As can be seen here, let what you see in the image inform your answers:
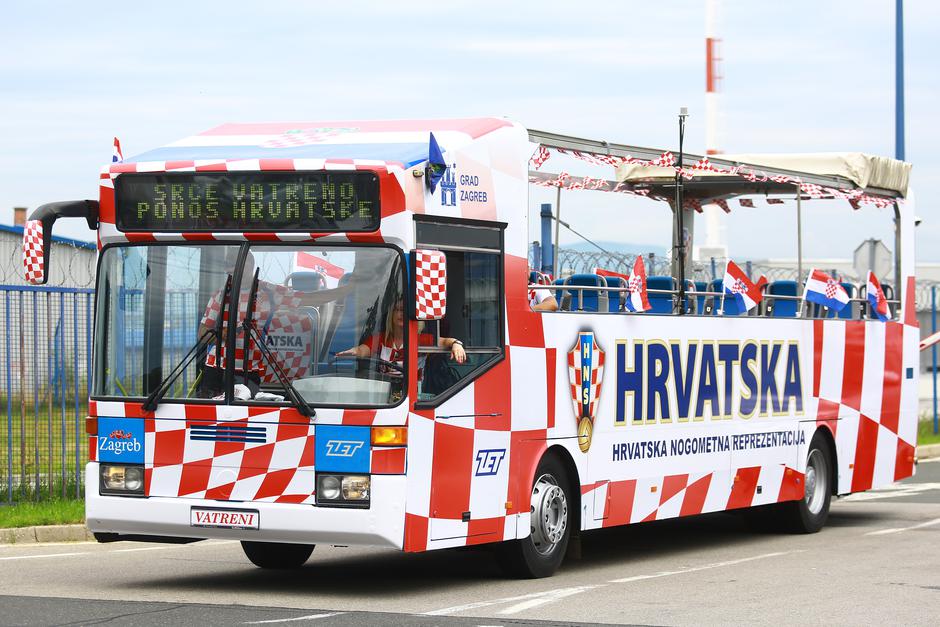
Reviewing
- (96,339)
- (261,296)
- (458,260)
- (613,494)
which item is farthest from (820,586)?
(96,339)

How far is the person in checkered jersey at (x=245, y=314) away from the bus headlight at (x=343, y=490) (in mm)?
792

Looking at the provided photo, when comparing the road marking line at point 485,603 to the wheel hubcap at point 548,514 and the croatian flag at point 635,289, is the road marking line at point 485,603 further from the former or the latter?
the croatian flag at point 635,289

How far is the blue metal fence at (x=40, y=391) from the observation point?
16.1 m

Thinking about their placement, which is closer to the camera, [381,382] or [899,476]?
[381,382]

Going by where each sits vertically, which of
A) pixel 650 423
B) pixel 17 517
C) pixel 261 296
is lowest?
pixel 17 517

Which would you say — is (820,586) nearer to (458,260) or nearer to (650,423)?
(650,423)

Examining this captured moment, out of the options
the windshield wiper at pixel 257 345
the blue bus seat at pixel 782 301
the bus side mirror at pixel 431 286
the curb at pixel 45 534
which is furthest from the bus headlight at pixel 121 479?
the blue bus seat at pixel 782 301

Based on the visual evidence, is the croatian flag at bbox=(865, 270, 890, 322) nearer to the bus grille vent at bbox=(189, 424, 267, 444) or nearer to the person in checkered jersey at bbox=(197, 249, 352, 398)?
the person in checkered jersey at bbox=(197, 249, 352, 398)

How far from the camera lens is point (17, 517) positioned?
14836mm

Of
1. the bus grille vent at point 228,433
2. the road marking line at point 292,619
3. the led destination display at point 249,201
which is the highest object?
the led destination display at point 249,201

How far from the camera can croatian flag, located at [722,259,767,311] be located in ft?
50.0

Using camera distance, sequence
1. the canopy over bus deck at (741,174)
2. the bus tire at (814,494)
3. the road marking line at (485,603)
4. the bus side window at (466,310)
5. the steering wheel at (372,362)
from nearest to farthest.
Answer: the road marking line at (485,603), the steering wheel at (372,362), the bus side window at (466,310), the canopy over bus deck at (741,174), the bus tire at (814,494)

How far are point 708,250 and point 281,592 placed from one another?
9127mm

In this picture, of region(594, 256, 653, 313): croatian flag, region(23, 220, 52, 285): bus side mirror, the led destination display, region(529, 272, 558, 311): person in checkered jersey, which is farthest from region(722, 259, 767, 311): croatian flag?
region(23, 220, 52, 285): bus side mirror
